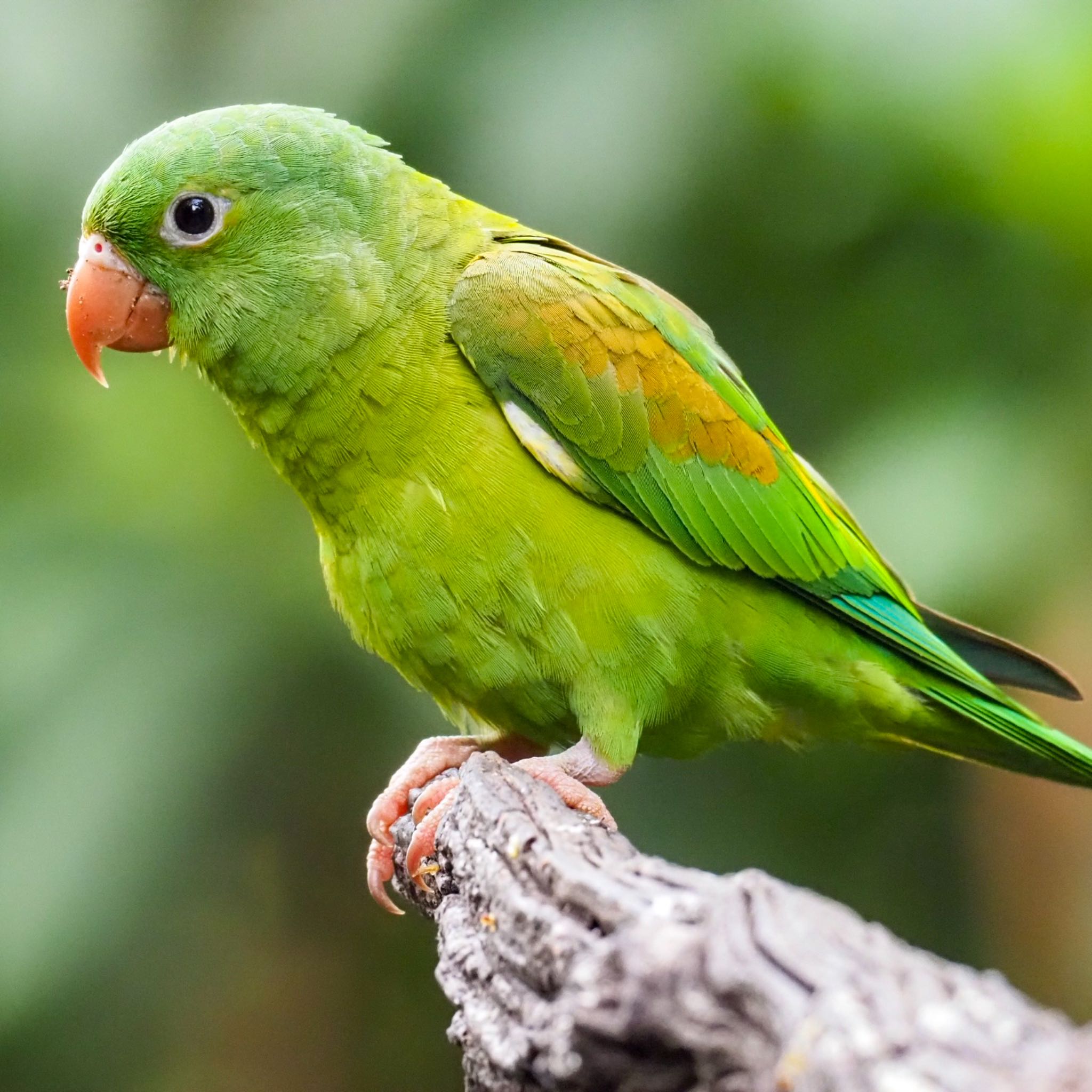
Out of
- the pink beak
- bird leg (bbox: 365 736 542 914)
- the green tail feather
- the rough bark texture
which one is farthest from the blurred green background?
the rough bark texture

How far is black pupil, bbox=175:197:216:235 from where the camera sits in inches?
81.8

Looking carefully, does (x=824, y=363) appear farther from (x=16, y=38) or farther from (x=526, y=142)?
(x=16, y=38)

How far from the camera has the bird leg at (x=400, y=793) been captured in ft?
7.25

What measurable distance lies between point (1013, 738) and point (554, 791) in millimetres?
971

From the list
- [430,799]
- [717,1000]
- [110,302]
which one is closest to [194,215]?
[110,302]

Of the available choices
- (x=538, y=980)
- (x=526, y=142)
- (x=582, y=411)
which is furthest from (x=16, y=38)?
(x=538, y=980)

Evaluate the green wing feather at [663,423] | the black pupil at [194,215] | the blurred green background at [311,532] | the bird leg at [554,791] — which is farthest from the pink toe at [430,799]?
the black pupil at [194,215]

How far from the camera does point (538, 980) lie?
124 cm

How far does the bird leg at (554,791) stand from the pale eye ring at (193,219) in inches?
40.5

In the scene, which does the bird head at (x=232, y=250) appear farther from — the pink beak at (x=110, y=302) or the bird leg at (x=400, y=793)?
the bird leg at (x=400, y=793)

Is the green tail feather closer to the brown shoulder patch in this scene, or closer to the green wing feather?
the green wing feather

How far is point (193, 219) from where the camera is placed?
2.09 metres

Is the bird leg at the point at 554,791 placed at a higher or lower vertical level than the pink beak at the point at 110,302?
lower

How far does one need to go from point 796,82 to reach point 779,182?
25 cm
